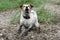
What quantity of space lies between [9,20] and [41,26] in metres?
0.84

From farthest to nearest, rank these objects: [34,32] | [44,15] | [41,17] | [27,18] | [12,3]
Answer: [12,3], [44,15], [41,17], [34,32], [27,18]

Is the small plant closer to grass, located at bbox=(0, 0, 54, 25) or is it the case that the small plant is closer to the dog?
grass, located at bbox=(0, 0, 54, 25)

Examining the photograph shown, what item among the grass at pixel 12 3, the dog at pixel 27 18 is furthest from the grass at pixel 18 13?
the dog at pixel 27 18

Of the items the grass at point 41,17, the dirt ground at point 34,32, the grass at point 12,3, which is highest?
the grass at point 12,3

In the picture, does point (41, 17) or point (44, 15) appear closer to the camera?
point (41, 17)

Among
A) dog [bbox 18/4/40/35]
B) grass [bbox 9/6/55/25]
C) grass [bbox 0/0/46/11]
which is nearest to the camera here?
dog [bbox 18/4/40/35]

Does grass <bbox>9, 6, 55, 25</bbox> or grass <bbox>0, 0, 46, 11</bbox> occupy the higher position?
grass <bbox>0, 0, 46, 11</bbox>

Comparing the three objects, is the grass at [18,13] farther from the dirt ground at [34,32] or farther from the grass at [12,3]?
the dirt ground at [34,32]

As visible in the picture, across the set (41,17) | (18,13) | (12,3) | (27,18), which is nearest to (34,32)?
(27,18)

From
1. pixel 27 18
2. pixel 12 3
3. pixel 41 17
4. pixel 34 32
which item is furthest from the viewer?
pixel 12 3

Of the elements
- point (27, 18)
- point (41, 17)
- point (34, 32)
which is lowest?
point (34, 32)

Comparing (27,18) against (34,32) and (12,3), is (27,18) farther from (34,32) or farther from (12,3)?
(12,3)

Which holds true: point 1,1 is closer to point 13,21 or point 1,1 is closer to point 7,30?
point 13,21

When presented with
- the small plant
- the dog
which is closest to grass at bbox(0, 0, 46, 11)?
the small plant
